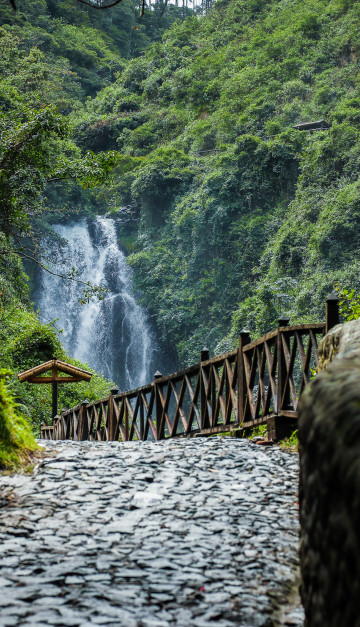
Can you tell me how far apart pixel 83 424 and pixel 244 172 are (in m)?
21.3

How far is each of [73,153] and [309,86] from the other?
13.1 metres

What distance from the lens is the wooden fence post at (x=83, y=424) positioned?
11414mm

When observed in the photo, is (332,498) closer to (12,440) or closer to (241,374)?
(12,440)

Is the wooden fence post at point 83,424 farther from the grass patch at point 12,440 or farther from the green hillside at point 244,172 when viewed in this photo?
the green hillside at point 244,172

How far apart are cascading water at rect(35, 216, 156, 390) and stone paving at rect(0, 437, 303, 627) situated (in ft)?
80.0

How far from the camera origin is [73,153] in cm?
3388

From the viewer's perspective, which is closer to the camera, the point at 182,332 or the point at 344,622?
the point at 344,622

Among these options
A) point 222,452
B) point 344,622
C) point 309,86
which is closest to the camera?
point 344,622

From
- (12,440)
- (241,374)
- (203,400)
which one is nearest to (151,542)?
(12,440)

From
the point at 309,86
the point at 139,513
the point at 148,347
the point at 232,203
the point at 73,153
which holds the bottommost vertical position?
the point at 139,513

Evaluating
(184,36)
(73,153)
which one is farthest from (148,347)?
(184,36)

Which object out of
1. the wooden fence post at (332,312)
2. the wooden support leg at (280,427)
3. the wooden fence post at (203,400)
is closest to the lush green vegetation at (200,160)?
the wooden fence post at (203,400)

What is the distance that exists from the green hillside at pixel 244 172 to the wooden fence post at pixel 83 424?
41.5ft

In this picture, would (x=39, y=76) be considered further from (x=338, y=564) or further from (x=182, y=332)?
(x=338, y=564)
